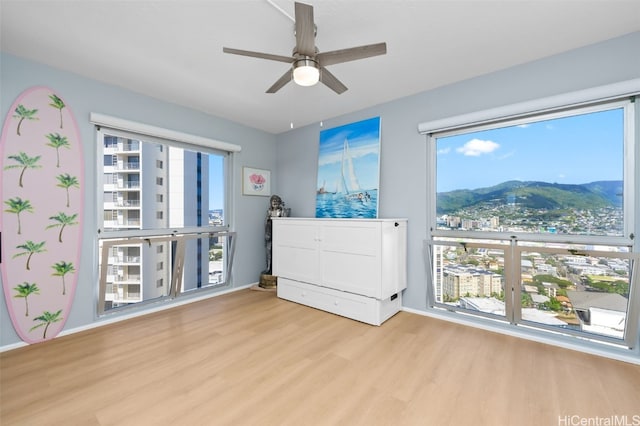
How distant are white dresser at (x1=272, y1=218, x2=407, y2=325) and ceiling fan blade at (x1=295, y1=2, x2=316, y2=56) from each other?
179cm

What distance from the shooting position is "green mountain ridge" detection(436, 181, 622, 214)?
2264mm

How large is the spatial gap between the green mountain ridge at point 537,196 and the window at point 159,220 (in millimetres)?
3175

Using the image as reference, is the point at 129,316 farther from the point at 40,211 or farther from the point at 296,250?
the point at 296,250

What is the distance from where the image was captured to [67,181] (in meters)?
2.62

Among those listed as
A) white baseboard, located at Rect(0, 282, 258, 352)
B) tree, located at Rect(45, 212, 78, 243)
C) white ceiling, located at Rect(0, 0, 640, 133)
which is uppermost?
white ceiling, located at Rect(0, 0, 640, 133)

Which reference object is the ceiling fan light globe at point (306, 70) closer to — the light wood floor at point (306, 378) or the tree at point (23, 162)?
the light wood floor at point (306, 378)

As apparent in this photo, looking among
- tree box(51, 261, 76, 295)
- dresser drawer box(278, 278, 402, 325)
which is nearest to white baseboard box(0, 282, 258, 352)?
tree box(51, 261, 76, 295)

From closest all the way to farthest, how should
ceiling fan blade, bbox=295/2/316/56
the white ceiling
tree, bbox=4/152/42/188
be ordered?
ceiling fan blade, bbox=295/2/316/56
the white ceiling
tree, bbox=4/152/42/188

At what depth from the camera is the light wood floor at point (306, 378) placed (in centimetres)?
159

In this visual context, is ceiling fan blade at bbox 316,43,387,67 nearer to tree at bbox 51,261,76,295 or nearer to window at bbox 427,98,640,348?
window at bbox 427,98,640,348

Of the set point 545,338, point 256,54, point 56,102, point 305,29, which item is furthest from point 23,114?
point 545,338

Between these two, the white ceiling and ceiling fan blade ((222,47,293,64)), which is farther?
the white ceiling

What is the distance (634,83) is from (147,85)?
4497 millimetres

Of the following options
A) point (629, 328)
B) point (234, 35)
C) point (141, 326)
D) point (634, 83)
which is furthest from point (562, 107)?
point (141, 326)
